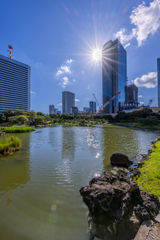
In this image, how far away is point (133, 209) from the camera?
132 inches

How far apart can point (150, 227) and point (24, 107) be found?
12660 centimetres

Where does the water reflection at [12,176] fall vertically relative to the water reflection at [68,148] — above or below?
below

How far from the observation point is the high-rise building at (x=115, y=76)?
456ft

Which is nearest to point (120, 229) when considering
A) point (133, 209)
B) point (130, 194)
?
point (133, 209)

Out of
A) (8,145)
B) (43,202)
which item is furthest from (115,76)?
(43,202)

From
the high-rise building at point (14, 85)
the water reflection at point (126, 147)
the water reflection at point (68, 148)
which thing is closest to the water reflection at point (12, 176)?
the water reflection at point (68, 148)

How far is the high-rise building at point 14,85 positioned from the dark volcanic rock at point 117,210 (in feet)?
393

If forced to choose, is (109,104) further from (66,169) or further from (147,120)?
(66,169)

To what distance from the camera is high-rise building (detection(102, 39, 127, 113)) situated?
13912 centimetres

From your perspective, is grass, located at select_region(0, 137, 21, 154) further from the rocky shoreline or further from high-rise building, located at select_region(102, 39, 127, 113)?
high-rise building, located at select_region(102, 39, 127, 113)

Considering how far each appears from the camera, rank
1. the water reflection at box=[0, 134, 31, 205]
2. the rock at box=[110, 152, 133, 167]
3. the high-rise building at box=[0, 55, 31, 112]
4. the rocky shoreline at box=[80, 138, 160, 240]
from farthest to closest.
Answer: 1. the high-rise building at box=[0, 55, 31, 112]
2. the rock at box=[110, 152, 133, 167]
3. the water reflection at box=[0, 134, 31, 205]
4. the rocky shoreline at box=[80, 138, 160, 240]

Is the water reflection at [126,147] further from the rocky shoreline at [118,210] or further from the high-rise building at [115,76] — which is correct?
the high-rise building at [115,76]

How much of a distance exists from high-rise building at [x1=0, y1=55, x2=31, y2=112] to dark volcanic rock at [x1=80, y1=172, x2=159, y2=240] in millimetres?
119775

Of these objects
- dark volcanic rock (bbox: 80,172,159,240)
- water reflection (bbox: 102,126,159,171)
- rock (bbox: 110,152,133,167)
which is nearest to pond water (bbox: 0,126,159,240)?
dark volcanic rock (bbox: 80,172,159,240)
